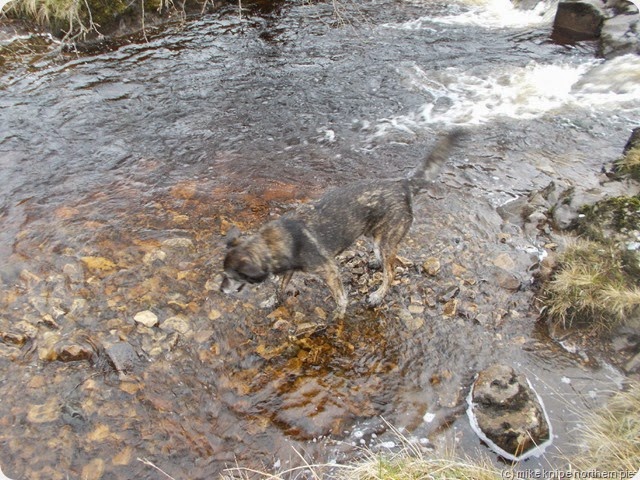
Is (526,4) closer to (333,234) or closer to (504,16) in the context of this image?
(504,16)

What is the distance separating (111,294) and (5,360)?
128cm

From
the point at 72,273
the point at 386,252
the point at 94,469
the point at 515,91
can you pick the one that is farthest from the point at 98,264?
the point at 515,91

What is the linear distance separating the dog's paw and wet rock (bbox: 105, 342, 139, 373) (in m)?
1.59

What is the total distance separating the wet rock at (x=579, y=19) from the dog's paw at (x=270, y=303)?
1307cm

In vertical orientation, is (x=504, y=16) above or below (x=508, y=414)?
above

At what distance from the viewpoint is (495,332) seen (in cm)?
549

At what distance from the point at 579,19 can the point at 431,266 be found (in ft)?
39.5

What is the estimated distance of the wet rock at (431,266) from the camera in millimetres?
6234

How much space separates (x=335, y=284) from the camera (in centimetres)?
551

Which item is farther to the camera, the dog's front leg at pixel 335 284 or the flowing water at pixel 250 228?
the dog's front leg at pixel 335 284

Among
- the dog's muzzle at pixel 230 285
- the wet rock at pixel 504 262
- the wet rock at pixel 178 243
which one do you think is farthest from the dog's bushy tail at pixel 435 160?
the wet rock at pixel 178 243

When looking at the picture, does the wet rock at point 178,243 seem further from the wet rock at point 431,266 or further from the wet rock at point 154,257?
the wet rock at point 431,266

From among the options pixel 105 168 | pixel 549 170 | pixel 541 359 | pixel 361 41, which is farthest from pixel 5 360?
pixel 361 41

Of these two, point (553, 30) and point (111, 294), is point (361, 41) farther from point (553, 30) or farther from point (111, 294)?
point (111, 294)
